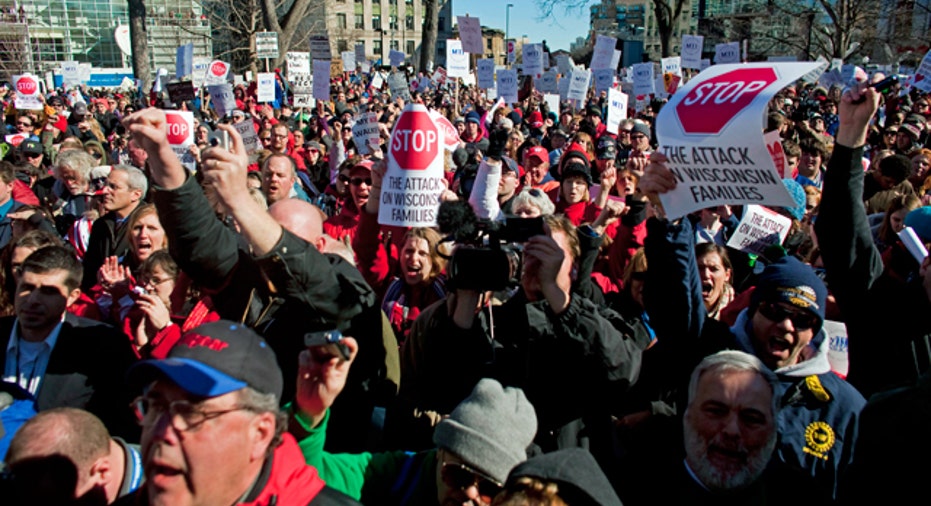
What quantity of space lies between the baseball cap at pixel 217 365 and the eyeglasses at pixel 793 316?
1816 mm

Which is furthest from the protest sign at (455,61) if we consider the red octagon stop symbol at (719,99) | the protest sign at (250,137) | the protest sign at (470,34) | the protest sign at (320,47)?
the red octagon stop symbol at (719,99)

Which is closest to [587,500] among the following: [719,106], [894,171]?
[719,106]

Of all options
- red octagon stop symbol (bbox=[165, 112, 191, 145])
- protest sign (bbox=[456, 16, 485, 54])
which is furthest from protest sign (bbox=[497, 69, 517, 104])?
red octagon stop symbol (bbox=[165, 112, 191, 145])

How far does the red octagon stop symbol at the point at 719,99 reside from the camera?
95.4 inches

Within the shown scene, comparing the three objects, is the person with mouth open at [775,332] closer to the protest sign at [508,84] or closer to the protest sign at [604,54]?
the protest sign at [508,84]

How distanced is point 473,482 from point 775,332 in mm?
1297

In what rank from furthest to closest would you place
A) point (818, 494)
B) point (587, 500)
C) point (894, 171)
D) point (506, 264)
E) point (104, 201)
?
point (894, 171) → point (104, 201) → point (506, 264) → point (818, 494) → point (587, 500)

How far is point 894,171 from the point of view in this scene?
19.0 feet

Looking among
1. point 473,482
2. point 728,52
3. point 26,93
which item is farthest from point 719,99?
point 26,93

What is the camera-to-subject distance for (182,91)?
10.9 m

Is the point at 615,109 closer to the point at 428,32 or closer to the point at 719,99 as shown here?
the point at 719,99

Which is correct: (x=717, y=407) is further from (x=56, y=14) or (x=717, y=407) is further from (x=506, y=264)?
(x=56, y=14)

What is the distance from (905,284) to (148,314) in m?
3.13


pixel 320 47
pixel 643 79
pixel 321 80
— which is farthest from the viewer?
pixel 320 47
